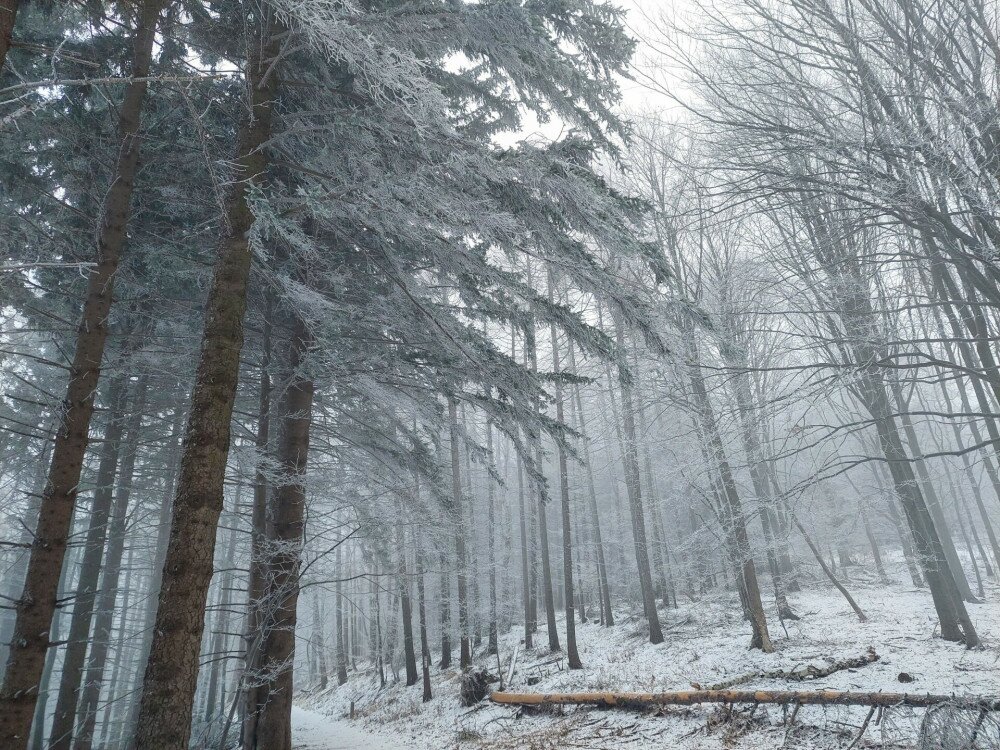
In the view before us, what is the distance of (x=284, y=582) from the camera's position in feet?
21.7

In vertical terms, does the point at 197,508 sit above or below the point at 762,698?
above

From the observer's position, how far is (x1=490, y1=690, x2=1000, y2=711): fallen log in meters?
6.01

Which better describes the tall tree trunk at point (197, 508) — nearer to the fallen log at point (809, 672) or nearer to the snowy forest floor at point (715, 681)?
the snowy forest floor at point (715, 681)

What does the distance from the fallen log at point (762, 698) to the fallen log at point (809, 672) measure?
0.50m

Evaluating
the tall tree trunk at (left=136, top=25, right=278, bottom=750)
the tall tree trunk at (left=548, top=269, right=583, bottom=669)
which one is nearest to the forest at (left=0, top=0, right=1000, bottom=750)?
the tall tree trunk at (left=136, top=25, right=278, bottom=750)

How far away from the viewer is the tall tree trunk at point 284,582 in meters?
6.64

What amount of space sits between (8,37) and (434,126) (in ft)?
9.32

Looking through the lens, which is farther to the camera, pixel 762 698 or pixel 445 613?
pixel 445 613

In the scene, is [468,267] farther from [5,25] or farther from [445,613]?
[445,613]

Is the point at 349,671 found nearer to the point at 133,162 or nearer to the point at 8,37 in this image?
the point at 133,162

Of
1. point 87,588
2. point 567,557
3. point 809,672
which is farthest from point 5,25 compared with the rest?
point 567,557

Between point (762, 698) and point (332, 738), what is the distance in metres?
10.7

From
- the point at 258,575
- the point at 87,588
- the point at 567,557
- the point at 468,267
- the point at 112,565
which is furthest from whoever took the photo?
the point at 567,557

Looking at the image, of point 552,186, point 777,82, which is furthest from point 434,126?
point 777,82
